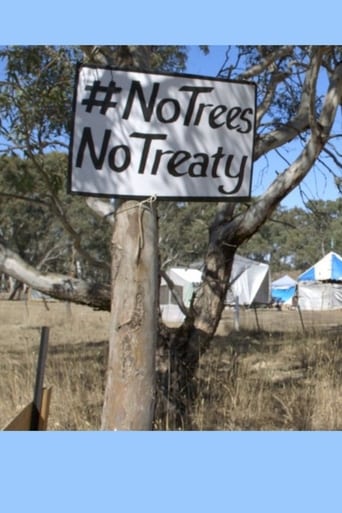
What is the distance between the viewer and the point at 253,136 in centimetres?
212

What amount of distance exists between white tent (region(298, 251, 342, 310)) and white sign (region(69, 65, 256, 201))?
12717mm

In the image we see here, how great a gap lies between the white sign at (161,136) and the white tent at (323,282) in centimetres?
1272

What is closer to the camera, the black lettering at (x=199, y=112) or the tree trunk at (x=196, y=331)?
the black lettering at (x=199, y=112)

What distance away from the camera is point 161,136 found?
200cm

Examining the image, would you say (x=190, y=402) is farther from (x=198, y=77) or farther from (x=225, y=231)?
(x=198, y=77)

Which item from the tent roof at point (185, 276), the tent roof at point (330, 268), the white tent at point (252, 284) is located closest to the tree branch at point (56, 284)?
the tent roof at point (330, 268)

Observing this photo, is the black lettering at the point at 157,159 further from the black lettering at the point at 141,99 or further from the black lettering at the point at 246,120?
the black lettering at the point at 246,120

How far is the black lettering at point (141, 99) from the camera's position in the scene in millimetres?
1977

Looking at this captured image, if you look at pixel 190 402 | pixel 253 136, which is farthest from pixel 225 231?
pixel 253 136

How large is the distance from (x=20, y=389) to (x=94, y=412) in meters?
0.74

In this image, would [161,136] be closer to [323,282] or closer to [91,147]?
[91,147]

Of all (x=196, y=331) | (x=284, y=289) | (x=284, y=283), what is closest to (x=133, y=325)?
(x=196, y=331)

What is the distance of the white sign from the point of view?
1.96 meters

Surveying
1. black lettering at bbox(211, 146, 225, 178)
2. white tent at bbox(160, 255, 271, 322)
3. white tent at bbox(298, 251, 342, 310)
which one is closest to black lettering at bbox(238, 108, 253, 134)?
black lettering at bbox(211, 146, 225, 178)
